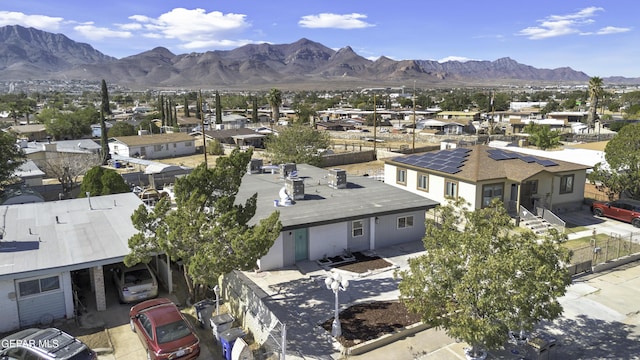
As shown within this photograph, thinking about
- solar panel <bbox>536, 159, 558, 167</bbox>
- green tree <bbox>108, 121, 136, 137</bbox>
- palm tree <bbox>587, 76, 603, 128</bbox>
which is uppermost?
palm tree <bbox>587, 76, 603, 128</bbox>

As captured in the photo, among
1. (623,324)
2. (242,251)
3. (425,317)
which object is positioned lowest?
(623,324)

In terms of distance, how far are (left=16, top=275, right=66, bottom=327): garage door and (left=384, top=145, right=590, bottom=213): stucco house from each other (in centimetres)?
2024

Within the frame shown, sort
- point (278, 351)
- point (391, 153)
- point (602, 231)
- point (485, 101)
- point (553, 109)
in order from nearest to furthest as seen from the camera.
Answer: point (278, 351), point (602, 231), point (391, 153), point (553, 109), point (485, 101)

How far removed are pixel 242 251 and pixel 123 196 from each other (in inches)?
617

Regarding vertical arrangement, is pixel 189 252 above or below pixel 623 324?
above

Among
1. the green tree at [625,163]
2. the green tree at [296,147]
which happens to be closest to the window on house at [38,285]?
the green tree at [296,147]

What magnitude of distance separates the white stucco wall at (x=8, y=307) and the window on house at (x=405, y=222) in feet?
55.1

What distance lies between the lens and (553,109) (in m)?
120

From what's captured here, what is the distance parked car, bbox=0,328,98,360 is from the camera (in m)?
12.3

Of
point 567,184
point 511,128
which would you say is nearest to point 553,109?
point 511,128

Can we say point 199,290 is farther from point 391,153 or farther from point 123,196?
point 391,153

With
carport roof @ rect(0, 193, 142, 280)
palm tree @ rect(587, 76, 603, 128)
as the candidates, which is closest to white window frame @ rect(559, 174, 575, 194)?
carport roof @ rect(0, 193, 142, 280)

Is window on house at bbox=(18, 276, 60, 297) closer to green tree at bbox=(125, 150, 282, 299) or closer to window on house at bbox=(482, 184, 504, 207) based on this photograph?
green tree at bbox=(125, 150, 282, 299)

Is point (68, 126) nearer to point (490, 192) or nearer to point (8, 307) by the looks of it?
point (8, 307)
